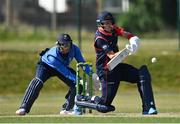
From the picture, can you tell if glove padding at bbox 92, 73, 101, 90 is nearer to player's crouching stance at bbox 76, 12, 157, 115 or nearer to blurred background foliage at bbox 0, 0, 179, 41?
player's crouching stance at bbox 76, 12, 157, 115

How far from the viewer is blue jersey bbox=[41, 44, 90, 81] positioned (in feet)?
46.3

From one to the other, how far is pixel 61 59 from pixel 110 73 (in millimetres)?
1089

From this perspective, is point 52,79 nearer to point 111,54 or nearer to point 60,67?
point 60,67

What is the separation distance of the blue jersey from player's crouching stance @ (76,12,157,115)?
29.1 inches

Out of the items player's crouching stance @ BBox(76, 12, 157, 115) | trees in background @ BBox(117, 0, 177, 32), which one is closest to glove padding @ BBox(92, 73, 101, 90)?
player's crouching stance @ BBox(76, 12, 157, 115)

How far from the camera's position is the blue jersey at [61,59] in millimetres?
14125

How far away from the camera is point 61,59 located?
1416 cm

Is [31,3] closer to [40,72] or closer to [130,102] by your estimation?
[130,102]

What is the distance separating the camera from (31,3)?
70562 mm

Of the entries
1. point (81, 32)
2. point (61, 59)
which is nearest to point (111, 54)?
point (61, 59)

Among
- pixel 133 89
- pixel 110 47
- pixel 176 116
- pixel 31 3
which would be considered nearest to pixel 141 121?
pixel 176 116

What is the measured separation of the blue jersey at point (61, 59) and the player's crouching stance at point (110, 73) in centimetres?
74

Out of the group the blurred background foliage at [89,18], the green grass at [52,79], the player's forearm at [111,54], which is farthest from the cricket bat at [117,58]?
the blurred background foliage at [89,18]

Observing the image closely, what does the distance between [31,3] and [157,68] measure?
4425 cm
